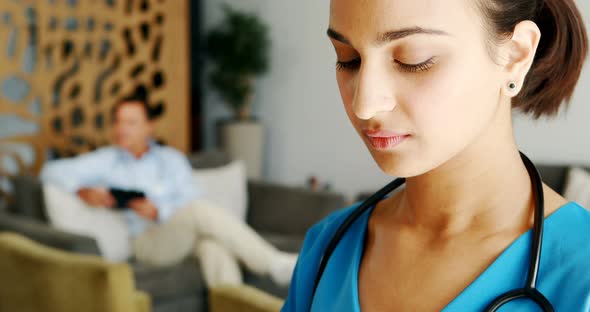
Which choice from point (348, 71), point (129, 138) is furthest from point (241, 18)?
point (348, 71)

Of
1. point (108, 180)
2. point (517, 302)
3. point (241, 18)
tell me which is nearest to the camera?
point (517, 302)

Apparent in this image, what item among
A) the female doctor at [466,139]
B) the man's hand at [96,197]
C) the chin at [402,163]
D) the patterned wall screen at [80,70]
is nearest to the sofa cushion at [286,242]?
the man's hand at [96,197]

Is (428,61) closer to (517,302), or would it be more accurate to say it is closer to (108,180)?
(517,302)

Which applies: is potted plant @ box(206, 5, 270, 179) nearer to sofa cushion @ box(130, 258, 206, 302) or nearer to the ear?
sofa cushion @ box(130, 258, 206, 302)

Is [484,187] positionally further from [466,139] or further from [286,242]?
[286,242]

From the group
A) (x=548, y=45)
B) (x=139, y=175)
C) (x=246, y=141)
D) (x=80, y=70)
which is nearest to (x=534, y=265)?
(x=548, y=45)

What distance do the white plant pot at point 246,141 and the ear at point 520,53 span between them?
4445mm

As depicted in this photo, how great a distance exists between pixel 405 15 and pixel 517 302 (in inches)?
10.6

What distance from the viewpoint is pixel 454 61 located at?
61 cm

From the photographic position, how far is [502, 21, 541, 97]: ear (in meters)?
0.65

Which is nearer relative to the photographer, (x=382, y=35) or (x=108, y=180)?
(x=382, y=35)

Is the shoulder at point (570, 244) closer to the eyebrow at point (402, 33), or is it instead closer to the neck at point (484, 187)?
the neck at point (484, 187)

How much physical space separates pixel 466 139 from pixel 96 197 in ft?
8.82

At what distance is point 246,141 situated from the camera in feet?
16.7
